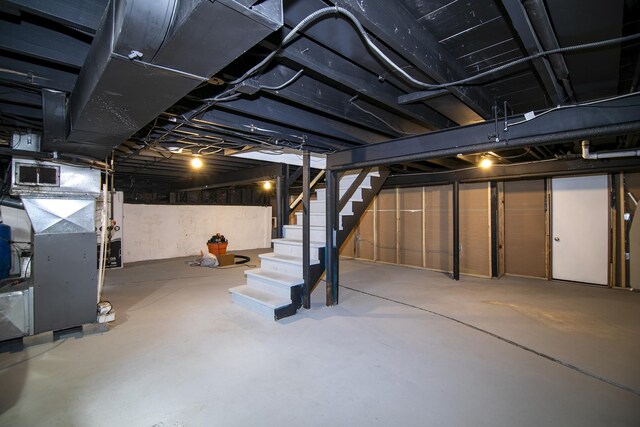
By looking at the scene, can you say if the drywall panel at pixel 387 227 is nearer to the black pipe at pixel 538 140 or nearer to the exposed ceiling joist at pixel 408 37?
the black pipe at pixel 538 140

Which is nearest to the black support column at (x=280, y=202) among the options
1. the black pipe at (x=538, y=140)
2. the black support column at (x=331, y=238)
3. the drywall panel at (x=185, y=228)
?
the black support column at (x=331, y=238)

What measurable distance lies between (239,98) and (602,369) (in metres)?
3.49

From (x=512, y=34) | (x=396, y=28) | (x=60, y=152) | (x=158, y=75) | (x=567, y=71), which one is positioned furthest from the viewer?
(x=60, y=152)

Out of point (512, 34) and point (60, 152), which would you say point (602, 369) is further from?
point (60, 152)

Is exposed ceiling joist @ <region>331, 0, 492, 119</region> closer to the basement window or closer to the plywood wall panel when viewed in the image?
the basement window

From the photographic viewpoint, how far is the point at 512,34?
55.6 inches

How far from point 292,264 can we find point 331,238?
2.00 feet

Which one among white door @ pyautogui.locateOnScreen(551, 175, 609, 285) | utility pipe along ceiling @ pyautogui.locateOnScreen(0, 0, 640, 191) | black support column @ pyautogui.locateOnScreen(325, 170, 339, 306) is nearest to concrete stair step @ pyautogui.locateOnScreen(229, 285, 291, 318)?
black support column @ pyautogui.locateOnScreen(325, 170, 339, 306)

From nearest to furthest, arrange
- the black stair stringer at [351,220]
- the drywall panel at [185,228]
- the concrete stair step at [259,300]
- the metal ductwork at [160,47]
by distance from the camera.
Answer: the metal ductwork at [160,47], the concrete stair step at [259,300], the black stair stringer at [351,220], the drywall panel at [185,228]

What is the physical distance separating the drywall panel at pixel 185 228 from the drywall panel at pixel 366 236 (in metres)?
3.60

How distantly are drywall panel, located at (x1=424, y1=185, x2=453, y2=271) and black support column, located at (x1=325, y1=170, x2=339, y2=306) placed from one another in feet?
10.3

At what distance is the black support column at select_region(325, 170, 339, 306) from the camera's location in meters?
3.45

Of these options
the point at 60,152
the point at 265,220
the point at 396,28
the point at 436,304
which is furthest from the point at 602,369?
the point at 265,220

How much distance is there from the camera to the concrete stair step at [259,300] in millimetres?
3041
